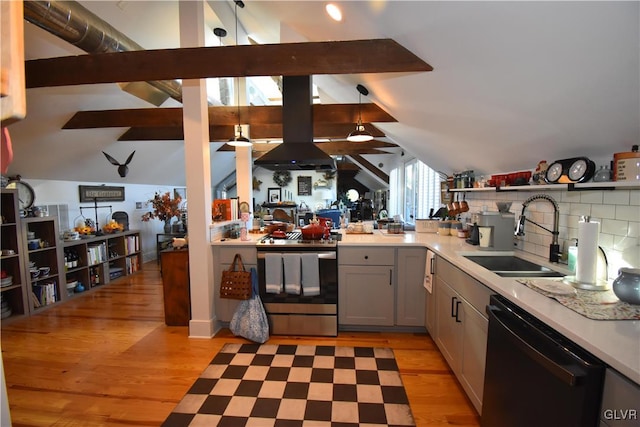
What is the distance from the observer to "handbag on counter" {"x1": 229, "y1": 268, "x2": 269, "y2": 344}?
2.64 m

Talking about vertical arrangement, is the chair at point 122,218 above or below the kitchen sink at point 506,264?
above

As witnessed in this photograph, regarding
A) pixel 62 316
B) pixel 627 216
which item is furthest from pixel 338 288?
pixel 62 316

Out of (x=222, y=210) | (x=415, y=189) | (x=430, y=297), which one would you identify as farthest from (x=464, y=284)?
(x=415, y=189)

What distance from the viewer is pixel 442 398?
1.94 m

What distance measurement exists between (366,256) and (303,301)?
2.41ft

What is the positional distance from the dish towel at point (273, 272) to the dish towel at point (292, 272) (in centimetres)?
6

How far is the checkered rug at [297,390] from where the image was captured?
1769mm

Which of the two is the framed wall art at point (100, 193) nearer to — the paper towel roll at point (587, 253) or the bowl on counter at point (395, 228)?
the bowl on counter at point (395, 228)

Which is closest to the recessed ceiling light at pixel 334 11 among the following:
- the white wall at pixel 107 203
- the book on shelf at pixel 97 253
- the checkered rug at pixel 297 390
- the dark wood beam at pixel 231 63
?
the dark wood beam at pixel 231 63

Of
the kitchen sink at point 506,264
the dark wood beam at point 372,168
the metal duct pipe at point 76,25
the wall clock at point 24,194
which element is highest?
the metal duct pipe at point 76,25

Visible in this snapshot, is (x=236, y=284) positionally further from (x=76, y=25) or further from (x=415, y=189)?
(x=415, y=189)

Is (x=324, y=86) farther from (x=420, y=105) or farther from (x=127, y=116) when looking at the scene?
(x=127, y=116)

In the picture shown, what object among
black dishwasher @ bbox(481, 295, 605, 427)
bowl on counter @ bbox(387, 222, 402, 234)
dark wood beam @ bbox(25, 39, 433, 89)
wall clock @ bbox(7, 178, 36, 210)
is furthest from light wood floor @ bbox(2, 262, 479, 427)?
dark wood beam @ bbox(25, 39, 433, 89)

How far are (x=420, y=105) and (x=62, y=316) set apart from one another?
4464 mm
